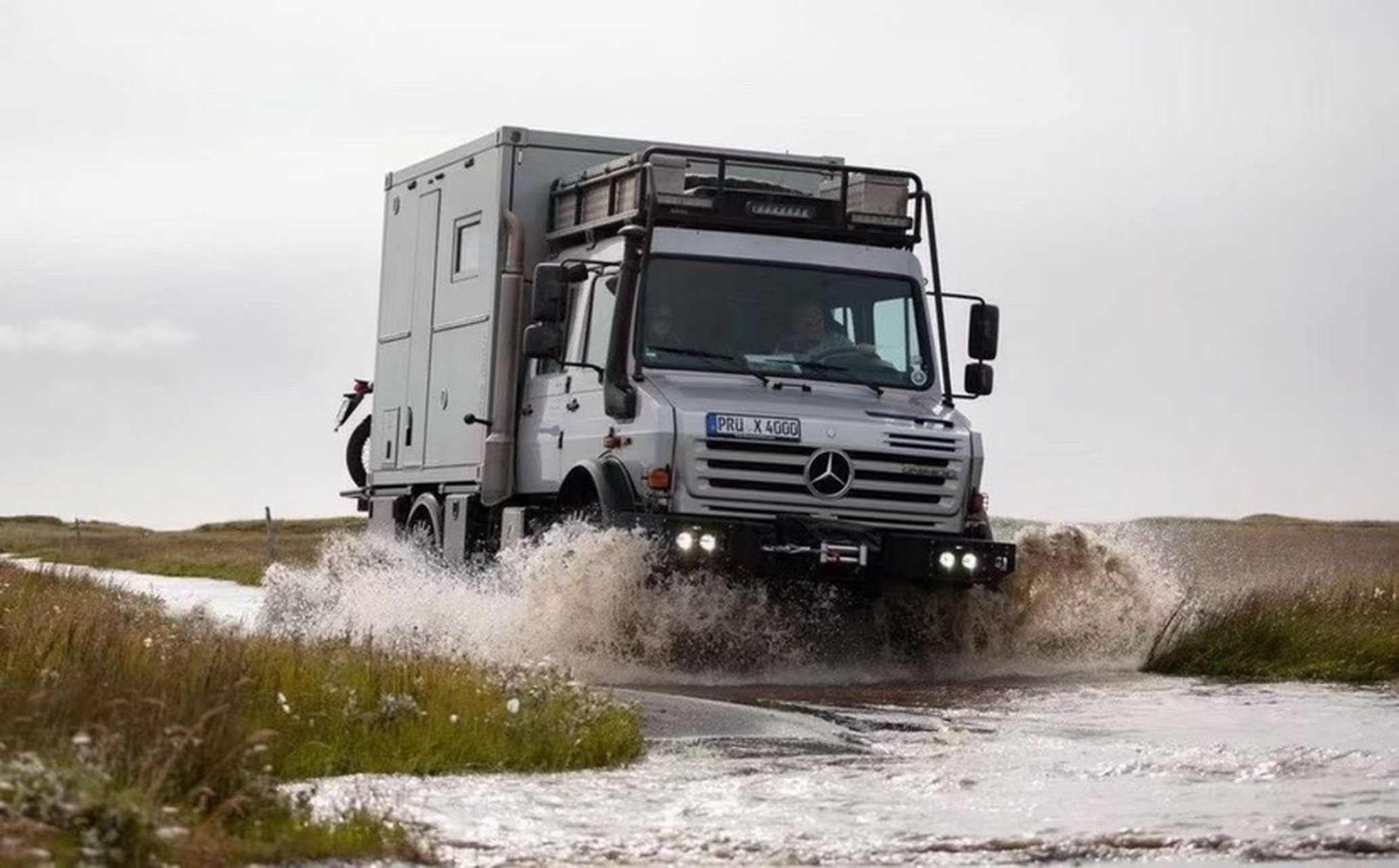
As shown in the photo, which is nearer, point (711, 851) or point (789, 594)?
point (711, 851)

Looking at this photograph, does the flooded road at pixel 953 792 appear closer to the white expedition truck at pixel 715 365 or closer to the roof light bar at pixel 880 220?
the white expedition truck at pixel 715 365

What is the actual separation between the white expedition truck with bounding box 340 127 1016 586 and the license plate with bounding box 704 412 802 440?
0.04 feet

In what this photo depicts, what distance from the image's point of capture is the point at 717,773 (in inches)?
460

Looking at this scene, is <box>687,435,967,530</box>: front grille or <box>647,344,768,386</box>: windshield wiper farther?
<box>647,344,768,386</box>: windshield wiper

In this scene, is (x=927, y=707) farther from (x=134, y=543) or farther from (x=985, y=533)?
(x=134, y=543)

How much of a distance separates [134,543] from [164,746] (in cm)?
6139

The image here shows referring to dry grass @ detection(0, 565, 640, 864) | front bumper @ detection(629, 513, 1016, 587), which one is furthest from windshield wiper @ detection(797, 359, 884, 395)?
dry grass @ detection(0, 565, 640, 864)

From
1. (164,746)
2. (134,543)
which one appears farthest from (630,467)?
(134,543)

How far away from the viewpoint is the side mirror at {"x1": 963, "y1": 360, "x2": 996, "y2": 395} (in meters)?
19.3

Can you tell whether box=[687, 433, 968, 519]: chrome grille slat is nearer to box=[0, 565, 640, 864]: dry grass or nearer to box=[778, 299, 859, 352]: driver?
box=[778, 299, 859, 352]: driver

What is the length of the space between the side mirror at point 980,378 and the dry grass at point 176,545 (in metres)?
14.1

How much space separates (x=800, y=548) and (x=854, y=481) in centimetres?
74

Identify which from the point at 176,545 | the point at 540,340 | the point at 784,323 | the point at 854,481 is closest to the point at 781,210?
the point at 784,323

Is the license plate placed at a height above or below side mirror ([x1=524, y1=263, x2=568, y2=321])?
below
